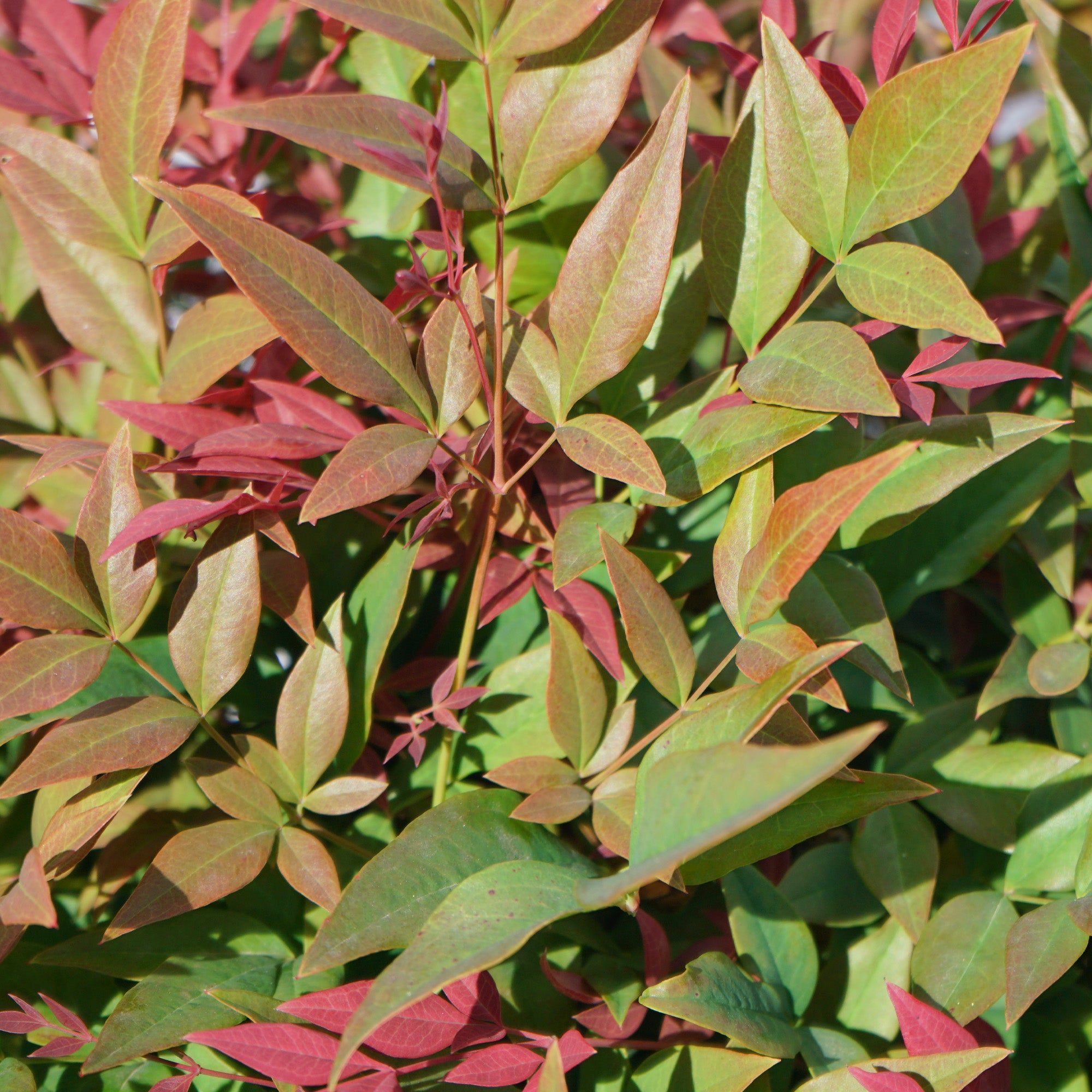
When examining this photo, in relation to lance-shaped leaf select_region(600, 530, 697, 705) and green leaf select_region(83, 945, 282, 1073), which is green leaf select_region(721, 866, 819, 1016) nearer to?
lance-shaped leaf select_region(600, 530, 697, 705)

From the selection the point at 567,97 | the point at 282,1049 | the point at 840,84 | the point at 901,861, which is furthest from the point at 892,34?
the point at 282,1049

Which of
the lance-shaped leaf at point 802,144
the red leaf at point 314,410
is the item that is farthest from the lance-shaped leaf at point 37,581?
the lance-shaped leaf at point 802,144

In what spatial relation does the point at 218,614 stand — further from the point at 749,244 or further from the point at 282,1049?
the point at 749,244

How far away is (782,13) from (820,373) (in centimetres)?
25

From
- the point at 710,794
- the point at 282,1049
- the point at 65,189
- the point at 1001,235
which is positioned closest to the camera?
the point at 710,794

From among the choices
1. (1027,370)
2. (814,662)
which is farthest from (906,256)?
(814,662)

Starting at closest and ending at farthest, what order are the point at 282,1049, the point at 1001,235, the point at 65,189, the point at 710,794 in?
the point at 710,794 < the point at 282,1049 < the point at 65,189 < the point at 1001,235

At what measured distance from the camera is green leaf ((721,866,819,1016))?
0.42 metres

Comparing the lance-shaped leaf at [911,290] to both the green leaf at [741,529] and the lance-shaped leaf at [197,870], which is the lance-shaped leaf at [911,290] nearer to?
the green leaf at [741,529]

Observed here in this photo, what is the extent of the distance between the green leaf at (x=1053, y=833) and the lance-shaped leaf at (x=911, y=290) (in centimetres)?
23

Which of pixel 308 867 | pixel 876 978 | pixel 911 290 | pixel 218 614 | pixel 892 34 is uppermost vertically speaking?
pixel 892 34

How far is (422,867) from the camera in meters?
0.34

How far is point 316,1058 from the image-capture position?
1.16 ft

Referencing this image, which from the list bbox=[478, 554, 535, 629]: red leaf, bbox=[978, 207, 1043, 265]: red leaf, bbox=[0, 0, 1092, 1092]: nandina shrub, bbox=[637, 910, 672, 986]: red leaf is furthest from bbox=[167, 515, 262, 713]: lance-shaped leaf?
bbox=[978, 207, 1043, 265]: red leaf
